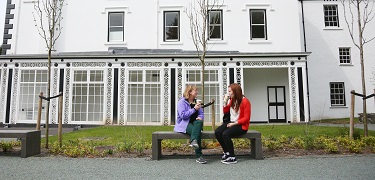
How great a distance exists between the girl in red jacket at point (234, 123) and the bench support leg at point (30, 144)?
423cm

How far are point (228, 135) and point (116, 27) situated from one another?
578 inches

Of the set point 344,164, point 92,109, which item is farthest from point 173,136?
point 92,109

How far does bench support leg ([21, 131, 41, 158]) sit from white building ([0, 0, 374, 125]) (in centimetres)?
846

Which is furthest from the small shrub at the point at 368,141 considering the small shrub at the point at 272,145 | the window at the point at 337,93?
the window at the point at 337,93

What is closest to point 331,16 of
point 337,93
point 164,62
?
point 337,93

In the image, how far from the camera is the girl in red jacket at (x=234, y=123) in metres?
5.81

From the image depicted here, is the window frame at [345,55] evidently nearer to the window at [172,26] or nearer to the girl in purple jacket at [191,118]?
the window at [172,26]

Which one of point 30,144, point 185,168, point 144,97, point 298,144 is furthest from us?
point 144,97

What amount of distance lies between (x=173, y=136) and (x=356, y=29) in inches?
798

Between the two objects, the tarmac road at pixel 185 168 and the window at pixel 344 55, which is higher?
the window at pixel 344 55

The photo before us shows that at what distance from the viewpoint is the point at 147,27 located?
60.3 feet

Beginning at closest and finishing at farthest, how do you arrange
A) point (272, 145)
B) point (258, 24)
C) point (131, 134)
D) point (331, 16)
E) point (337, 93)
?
point (272, 145) < point (131, 134) < point (258, 24) < point (337, 93) < point (331, 16)

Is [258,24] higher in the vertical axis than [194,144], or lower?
higher

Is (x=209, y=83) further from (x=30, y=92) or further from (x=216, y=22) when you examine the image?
(x=30, y=92)
